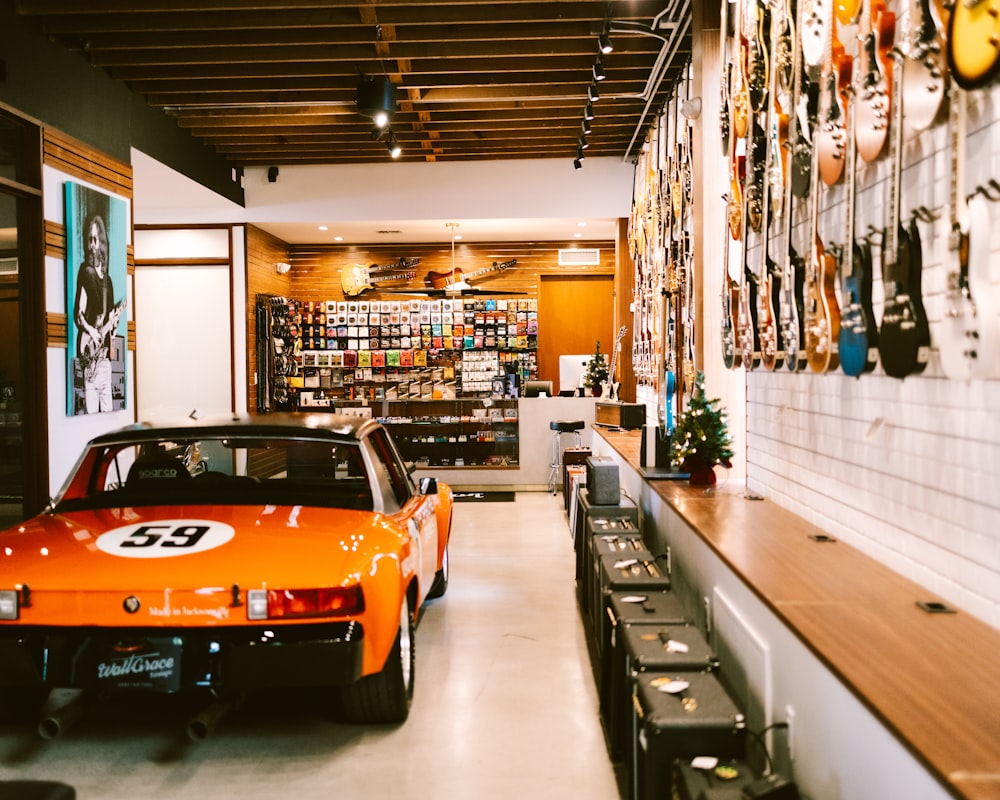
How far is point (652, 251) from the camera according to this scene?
27.1 ft

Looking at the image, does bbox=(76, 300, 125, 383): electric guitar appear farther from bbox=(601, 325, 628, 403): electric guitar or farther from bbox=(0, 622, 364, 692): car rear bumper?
bbox=(601, 325, 628, 403): electric guitar

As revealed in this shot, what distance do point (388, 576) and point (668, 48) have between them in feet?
16.6

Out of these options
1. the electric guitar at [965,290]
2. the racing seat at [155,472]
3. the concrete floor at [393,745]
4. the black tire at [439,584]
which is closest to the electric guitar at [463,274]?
the black tire at [439,584]

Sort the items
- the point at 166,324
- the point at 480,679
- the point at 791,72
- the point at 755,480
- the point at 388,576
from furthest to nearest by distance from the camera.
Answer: the point at 166,324, the point at 755,480, the point at 480,679, the point at 791,72, the point at 388,576

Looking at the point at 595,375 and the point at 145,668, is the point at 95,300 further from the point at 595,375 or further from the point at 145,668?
the point at 595,375

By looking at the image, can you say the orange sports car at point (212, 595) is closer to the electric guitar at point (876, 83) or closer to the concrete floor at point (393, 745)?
the concrete floor at point (393, 745)

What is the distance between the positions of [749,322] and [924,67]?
1.84 m

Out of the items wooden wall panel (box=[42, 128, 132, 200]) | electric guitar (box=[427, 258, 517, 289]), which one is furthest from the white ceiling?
wooden wall panel (box=[42, 128, 132, 200])

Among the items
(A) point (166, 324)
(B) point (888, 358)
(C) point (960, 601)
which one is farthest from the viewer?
(A) point (166, 324)

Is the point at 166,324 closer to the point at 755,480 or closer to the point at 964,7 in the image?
the point at 755,480

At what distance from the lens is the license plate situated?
9.14 ft

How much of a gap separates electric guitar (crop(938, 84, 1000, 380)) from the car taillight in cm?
192

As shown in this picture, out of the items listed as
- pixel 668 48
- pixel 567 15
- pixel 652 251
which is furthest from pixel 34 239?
pixel 652 251

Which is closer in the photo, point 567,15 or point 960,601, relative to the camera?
point 960,601
